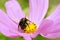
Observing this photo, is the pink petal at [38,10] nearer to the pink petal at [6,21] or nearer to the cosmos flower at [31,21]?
the cosmos flower at [31,21]

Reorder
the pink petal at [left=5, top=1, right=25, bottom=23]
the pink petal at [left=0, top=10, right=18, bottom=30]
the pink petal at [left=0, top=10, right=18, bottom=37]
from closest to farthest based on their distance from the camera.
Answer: the pink petal at [left=0, top=10, right=18, bottom=37] < the pink petal at [left=0, top=10, right=18, bottom=30] < the pink petal at [left=5, top=1, right=25, bottom=23]

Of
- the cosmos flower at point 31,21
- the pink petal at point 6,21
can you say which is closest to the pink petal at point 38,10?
the cosmos flower at point 31,21

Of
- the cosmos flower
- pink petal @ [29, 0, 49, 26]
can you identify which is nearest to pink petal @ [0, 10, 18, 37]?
the cosmos flower

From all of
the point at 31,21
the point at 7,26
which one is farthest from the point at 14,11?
the point at 7,26

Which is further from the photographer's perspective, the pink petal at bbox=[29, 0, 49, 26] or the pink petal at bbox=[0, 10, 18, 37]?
the pink petal at bbox=[29, 0, 49, 26]

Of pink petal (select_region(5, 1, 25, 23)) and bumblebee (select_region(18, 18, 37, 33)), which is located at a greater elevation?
pink petal (select_region(5, 1, 25, 23))

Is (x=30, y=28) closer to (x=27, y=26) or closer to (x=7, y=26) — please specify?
(x=27, y=26)

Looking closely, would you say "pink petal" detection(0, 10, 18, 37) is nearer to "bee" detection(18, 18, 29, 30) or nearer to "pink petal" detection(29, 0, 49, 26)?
"bee" detection(18, 18, 29, 30)

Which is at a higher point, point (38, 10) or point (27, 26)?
point (38, 10)

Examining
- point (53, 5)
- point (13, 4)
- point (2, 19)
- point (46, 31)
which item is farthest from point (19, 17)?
point (53, 5)
